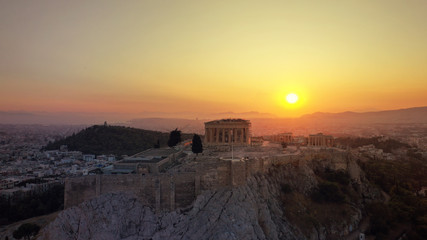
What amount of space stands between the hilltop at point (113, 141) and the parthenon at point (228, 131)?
97.4 feet

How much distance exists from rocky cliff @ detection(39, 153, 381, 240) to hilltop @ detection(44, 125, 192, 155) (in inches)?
1885

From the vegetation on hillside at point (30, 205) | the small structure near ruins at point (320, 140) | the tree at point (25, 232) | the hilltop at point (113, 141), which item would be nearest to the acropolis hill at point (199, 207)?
the tree at point (25, 232)

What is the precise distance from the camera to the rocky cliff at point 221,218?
62.5 feet

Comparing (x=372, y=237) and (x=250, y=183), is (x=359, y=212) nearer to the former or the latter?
(x=372, y=237)

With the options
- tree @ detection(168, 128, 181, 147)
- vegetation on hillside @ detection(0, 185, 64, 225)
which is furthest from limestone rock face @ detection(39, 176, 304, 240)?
tree @ detection(168, 128, 181, 147)

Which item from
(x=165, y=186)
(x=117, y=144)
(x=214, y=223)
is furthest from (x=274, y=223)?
(x=117, y=144)

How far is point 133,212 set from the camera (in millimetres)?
20531

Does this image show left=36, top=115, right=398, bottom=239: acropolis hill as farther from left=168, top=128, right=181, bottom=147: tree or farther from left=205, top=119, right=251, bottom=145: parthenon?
left=168, top=128, right=181, bottom=147: tree

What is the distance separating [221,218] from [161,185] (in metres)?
5.22

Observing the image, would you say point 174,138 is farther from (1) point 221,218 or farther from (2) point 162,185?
(1) point 221,218

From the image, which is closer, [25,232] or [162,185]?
[162,185]

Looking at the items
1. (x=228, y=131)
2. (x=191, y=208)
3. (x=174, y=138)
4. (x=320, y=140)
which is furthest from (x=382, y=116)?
(x=191, y=208)

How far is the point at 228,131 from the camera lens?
41656 mm

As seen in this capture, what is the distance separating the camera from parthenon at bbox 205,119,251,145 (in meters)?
41.0
